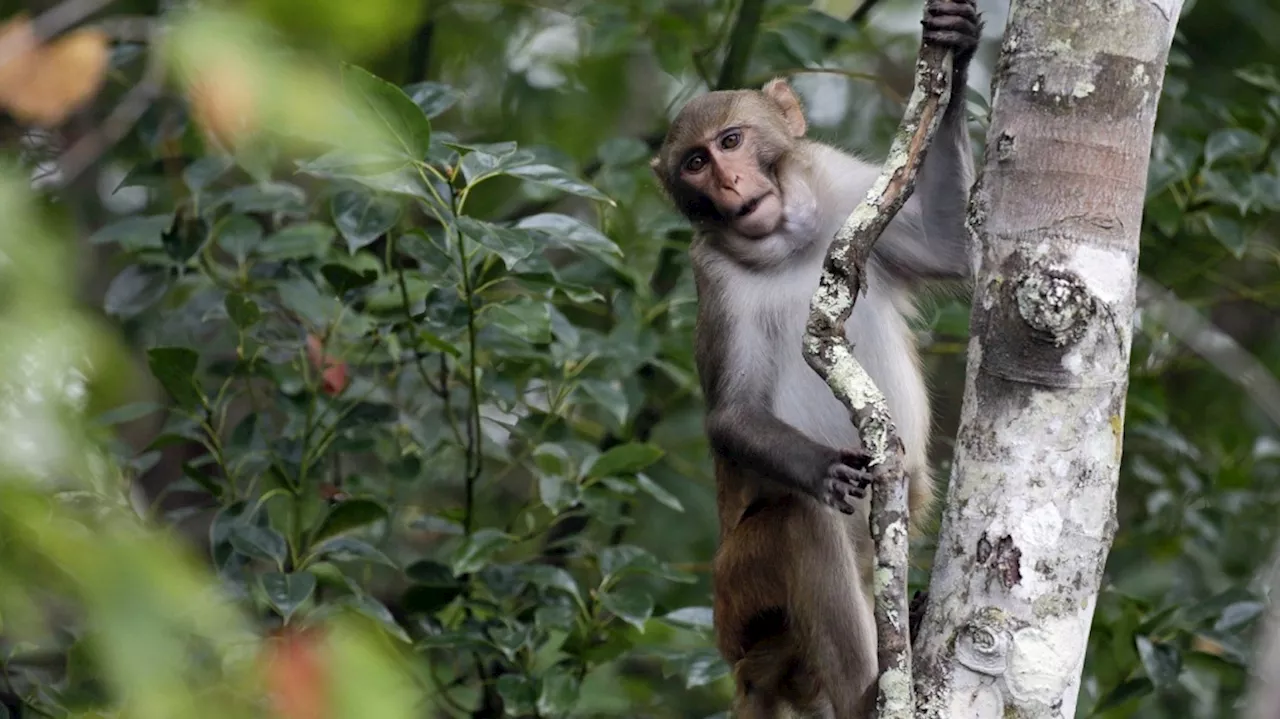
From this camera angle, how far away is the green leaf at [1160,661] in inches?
205

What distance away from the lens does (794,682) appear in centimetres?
475

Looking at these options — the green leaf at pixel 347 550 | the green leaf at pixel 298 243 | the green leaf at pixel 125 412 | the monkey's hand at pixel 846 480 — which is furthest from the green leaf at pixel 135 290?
the monkey's hand at pixel 846 480

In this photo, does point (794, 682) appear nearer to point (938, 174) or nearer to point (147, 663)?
point (938, 174)

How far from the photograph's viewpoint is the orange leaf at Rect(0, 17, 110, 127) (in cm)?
218

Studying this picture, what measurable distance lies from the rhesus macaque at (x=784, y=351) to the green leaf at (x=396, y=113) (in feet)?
3.46

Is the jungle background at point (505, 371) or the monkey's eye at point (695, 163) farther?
the monkey's eye at point (695, 163)

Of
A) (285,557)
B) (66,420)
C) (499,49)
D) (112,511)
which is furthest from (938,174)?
(499,49)

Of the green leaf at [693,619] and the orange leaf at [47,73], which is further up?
the orange leaf at [47,73]

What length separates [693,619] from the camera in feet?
16.7

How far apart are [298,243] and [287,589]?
4.29ft

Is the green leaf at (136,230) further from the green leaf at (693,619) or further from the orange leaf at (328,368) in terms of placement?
the green leaf at (693,619)

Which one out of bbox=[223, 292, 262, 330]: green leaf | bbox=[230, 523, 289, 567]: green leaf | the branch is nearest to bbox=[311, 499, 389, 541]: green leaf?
bbox=[230, 523, 289, 567]: green leaf

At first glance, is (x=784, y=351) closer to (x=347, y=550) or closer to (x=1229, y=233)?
(x=347, y=550)

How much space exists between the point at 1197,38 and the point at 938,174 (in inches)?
153
